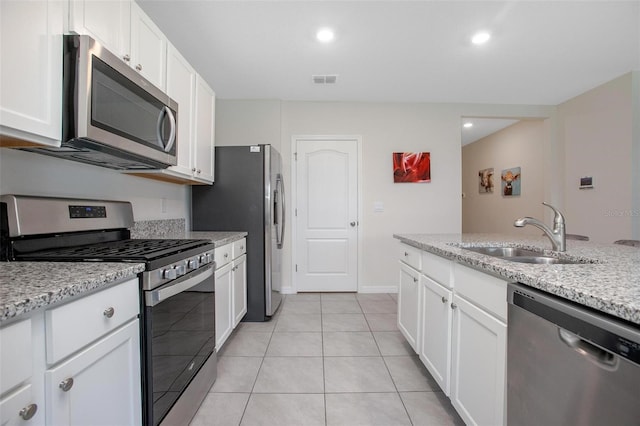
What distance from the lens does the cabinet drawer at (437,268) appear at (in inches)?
57.8

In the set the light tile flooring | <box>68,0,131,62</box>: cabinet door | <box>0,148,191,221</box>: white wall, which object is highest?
<box>68,0,131,62</box>: cabinet door

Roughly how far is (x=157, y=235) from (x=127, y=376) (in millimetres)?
1402

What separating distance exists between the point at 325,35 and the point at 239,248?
1931 mm

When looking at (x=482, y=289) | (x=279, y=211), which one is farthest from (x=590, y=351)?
(x=279, y=211)

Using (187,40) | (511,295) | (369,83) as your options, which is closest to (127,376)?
(511,295)

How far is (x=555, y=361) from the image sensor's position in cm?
79

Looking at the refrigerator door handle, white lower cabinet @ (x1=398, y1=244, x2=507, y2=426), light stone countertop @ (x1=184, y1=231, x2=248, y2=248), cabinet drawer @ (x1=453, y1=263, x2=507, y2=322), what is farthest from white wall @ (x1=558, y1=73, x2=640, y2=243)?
light stone countertop @ (x1=184, y1=231, x2=248, y2=248)

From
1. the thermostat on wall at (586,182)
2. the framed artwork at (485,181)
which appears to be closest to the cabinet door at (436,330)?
the thermostat on wall at (586,182)

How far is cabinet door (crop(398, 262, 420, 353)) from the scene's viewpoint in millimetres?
1892

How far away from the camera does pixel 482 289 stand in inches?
45.5

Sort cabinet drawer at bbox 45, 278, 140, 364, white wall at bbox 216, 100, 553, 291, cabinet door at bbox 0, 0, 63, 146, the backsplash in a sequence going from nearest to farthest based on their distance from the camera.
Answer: cabinet drawer at bbox 45, 278, 140, 364
cabinet door at bbox 0, 0, 63, 146
the backsplash
white wall at bbox 216, 100, 553, 291

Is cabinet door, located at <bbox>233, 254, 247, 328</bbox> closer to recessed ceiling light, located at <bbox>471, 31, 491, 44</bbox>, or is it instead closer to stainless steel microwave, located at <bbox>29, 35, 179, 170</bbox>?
stainless steel microwave, located at <bbox>29, 35, 179, 170</bbox>

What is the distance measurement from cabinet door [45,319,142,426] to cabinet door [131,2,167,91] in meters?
1.37

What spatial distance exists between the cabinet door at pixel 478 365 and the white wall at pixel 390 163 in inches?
90.6
